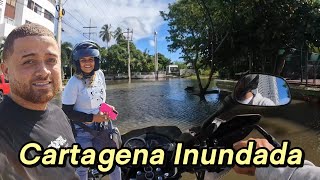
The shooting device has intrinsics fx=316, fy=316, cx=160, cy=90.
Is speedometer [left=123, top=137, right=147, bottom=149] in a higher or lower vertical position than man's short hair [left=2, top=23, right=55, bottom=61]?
lower

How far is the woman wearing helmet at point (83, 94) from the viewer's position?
2980 millimetres

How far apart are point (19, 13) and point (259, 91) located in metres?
38.8

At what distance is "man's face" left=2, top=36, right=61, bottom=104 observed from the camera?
4.67 feet

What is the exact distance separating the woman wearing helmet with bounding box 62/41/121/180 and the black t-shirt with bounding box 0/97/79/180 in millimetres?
1332

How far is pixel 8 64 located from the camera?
1.45 m

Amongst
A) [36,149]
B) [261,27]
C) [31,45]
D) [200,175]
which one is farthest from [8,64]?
[261,27]

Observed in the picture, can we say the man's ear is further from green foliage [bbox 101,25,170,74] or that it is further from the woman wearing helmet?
green foliage [bbox 101,25,170,74]

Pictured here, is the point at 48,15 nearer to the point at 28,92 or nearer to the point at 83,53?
the point at 83,53

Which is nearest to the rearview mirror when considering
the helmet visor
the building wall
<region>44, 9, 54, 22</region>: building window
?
the helmet visor

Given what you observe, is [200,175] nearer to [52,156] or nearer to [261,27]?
[52,156]

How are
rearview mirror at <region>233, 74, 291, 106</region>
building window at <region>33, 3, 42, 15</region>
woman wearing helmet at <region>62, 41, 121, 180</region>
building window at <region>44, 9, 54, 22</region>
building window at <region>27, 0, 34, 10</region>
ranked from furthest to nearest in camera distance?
1. building window at <region>44, 9, 54, 22</region>
2. building window at <region>33, 3, 42, 15</region>
3. building window at <region>27, 0, 34, 10</region>
4. woman wearing helmet at <region>62, 41, 121, 180</region>
5. rearview mirror at <region>233, 74, 291, 106</region>

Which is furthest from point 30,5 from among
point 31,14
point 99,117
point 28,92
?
point 28,92

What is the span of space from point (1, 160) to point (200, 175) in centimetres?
111

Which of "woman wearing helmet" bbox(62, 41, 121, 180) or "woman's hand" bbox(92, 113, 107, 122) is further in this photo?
"woman wearing helmet" bbox(62, 41, 121, 180)
